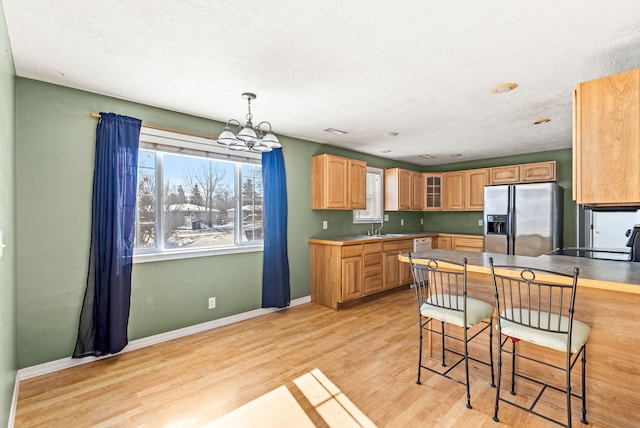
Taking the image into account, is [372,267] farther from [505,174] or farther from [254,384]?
[505,174]

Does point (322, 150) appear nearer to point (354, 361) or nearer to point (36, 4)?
point (354, 361)

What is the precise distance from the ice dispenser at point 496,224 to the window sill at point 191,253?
3.88m

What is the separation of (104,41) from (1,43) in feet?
1.68

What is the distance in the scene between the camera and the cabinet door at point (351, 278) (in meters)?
4.18

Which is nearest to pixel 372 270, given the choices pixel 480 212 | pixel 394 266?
pixel 394 266

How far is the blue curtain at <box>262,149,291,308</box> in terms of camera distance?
13.0ft

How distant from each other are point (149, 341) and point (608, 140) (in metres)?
4.17

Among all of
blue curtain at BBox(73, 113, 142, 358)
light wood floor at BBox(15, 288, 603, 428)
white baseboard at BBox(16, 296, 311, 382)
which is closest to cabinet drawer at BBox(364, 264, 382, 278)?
white baseboard at BBox(16, 296, 311, 382)

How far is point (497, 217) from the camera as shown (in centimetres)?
506

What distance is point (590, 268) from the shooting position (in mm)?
2102

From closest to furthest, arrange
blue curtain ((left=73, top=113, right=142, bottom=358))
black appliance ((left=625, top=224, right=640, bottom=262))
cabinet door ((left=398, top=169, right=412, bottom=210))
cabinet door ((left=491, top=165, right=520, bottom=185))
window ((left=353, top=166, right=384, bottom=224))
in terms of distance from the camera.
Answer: black appliance ((left=625, top=224, right=640, bottom=262))
blue curtain ((left=73, top=113, right=142, bottom=358))
cabinet door ((left=491, top=165, right=520, bottom=185))
window ((left=353, top=166, right=384, bottom=224))
cabinet door ((left=398, top=169, right=412, bottom=210))

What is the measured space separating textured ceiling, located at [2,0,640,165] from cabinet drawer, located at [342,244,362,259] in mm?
1827

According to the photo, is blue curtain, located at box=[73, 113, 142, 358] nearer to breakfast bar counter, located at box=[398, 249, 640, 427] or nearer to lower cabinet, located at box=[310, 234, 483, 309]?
lower cabinet, located at box=[310, 234, 483, 309]

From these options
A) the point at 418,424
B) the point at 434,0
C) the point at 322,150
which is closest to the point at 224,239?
the point at 322,150
